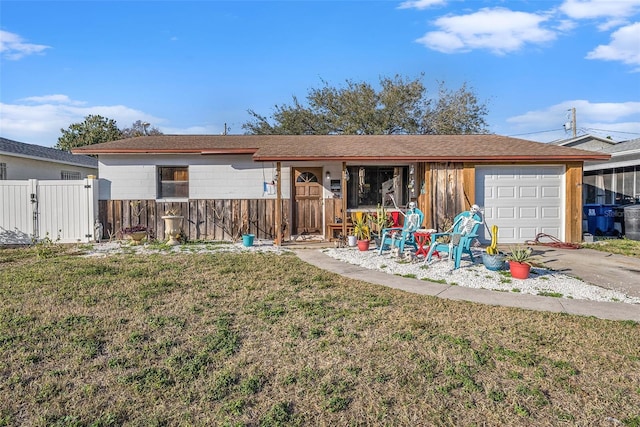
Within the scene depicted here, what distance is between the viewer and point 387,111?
23094 mm

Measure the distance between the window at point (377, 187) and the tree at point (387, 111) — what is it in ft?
39.0

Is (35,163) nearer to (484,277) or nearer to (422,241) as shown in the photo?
(422,241)

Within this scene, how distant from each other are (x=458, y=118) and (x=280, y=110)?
36.3 feet

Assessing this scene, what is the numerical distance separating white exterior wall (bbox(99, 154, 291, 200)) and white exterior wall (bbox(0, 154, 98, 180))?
445 cm

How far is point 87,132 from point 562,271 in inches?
1380

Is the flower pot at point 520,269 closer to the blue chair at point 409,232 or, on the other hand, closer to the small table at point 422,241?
the small table at point 422,241

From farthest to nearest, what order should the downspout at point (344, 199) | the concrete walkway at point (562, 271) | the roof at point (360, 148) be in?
the downspout at point (344, 199) → the roof at point (360, 148) → the concrete walkway at point (562, 271)

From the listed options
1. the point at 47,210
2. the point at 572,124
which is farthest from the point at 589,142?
the point at 47,210

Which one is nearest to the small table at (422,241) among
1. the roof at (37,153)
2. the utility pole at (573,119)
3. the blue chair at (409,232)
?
the blue chair at (409,232)

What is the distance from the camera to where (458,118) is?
23312mm

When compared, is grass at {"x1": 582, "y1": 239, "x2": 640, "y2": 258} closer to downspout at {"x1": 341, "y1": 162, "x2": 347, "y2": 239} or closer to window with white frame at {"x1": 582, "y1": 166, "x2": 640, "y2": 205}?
window with white frame at {"x1": 582, "y1": 166, "x2": 640, "y2": 205}

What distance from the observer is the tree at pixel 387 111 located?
23.1m

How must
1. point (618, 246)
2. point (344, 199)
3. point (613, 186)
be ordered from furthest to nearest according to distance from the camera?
1. point (613, 186)
2. point (344, 199)
3. point (618, 246)

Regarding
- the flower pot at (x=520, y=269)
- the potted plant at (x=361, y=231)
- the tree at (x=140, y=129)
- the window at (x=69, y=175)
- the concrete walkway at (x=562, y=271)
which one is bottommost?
the concrete walkway at (x=562, y=271)
